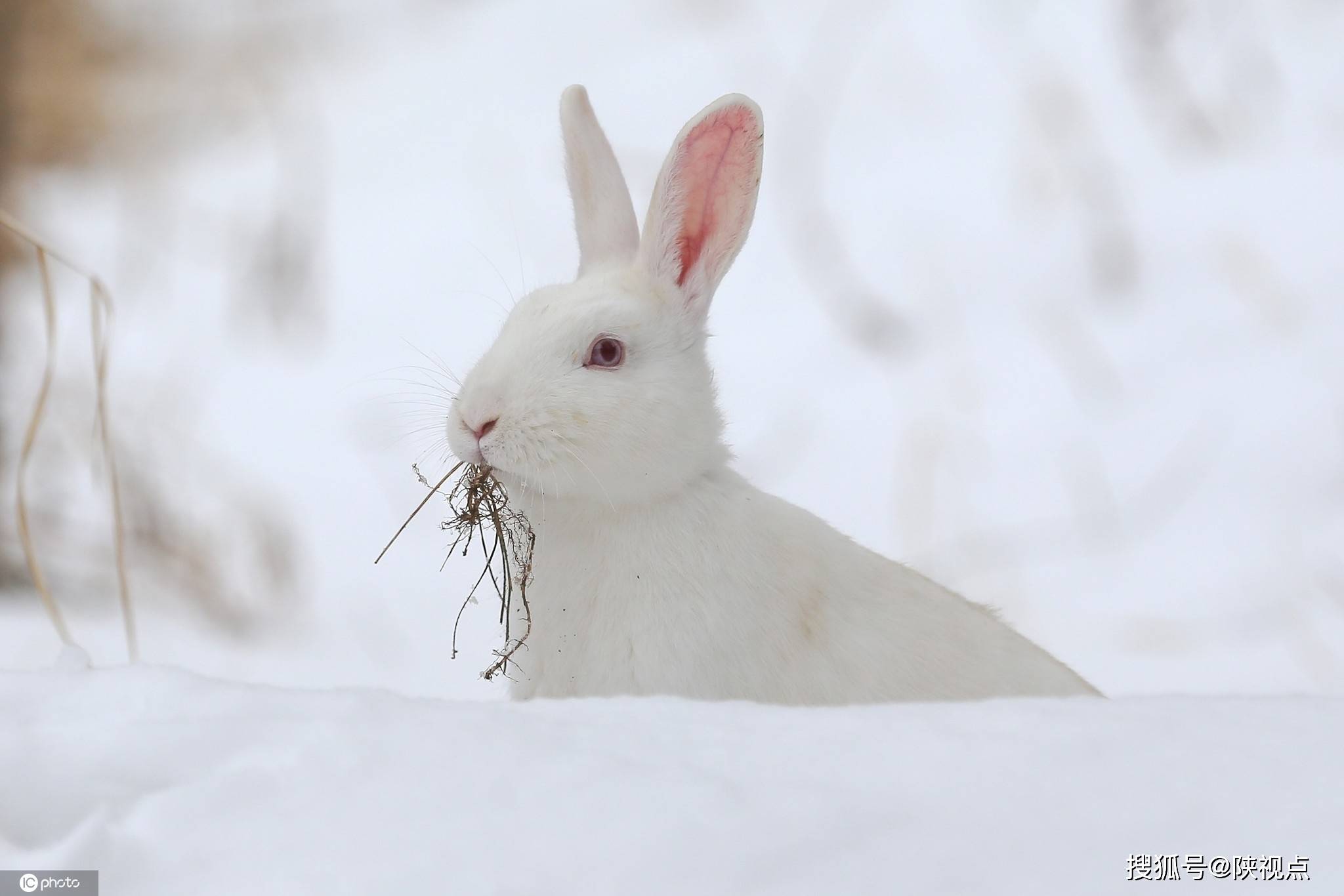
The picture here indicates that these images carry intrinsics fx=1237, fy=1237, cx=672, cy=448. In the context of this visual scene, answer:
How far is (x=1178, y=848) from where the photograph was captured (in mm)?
897

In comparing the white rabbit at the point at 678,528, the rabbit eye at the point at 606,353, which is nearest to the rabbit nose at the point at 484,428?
the white rabbit at the point at 678,528

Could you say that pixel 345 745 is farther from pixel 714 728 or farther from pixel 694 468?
pixel 694 468

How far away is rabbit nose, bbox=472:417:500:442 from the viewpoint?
197cm

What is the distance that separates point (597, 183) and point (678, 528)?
0.75 metres

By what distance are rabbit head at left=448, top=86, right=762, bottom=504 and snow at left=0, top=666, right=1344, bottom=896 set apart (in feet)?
2.97

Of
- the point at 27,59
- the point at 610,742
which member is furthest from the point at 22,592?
the point at 610,742

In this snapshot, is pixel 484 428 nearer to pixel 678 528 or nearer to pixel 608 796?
pixel 678 528

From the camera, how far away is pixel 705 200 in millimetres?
2281

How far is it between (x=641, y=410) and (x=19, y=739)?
120 cm

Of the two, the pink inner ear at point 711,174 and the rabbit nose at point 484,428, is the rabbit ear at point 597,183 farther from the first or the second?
the rabbit nose at point 484,428

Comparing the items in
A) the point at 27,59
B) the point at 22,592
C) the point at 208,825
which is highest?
the point at 27,59

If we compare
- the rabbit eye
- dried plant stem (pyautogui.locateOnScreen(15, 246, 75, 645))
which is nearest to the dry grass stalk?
dried plant stem (pyautogui.locateOnScreen(15, 246, 75, 645))

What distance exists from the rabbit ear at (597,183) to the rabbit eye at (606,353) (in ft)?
1.16

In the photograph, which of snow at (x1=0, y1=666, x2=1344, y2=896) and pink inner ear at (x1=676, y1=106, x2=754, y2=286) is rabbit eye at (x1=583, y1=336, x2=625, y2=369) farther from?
snow at (x1=0, y1=666, x2=1344, y2=896)
